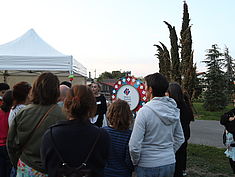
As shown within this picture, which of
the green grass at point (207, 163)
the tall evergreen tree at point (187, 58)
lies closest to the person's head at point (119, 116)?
the green grass at point (207, 163)

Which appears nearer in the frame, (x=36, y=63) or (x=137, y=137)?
(x=137, y=137)

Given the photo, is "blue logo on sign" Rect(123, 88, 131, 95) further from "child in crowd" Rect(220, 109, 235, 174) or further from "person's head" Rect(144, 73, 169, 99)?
"person's head" Rect(144, 73, 169, 99)

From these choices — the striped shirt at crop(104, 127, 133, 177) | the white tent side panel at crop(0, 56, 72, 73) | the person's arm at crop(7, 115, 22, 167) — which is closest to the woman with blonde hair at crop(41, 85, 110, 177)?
the person's arm at crop(7, 115, 22, 167)

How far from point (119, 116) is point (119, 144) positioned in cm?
27

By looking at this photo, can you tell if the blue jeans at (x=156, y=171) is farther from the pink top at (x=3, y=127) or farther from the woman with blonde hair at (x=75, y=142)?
the pink top at (x=3, y=127)

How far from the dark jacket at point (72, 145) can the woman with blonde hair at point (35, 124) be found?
0.33 meters

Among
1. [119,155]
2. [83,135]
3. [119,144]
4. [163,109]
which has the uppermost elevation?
[163,109]

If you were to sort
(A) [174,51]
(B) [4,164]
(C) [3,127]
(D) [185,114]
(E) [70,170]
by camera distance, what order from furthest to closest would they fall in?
(A) [174,51] < (D) [185,114] < (B) [4,164] < (C) [3,127] < (E) [70,170]

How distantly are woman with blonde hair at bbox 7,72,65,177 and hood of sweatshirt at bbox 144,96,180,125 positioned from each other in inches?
32.5

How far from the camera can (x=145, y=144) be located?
6.99ft

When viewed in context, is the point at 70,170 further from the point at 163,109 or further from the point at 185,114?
the point at 185,114

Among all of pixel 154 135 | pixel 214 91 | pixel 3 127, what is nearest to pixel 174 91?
pixel 154 135

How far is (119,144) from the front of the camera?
7.21ft

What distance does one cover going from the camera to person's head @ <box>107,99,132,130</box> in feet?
7.30
